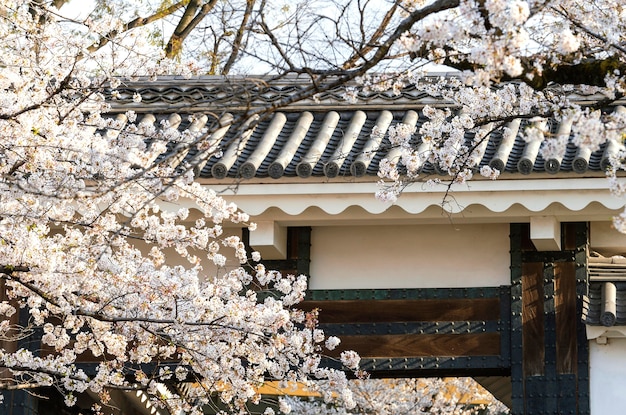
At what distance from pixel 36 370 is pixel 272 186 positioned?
6.50 feet

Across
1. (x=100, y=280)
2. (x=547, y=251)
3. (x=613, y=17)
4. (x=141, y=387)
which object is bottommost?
(x=141, y=387)

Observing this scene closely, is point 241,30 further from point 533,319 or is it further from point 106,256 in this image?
point 533,319

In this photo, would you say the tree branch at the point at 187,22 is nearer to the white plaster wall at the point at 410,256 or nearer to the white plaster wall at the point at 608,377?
the white plaster wall at the point at 410,256

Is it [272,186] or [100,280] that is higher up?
[272,186]

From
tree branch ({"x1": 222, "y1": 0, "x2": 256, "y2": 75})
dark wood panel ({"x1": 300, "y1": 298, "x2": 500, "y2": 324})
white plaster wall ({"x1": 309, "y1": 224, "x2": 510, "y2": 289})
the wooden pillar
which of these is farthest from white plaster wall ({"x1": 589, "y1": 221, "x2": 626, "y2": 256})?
tree branch ({"x1": 222, "y1": 0, "x2": 256, "y2": 75})

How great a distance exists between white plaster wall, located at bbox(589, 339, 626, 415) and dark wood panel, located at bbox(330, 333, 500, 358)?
63 centimetres

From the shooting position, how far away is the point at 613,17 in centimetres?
536

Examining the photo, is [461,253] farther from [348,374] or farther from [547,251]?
[348,374]

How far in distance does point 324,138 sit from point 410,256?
100 centimetres

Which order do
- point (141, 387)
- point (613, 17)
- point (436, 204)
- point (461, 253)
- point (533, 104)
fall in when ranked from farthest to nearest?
point (461, 253)
point (436, 204)
point (141, 387)
point (533, 104)
point (613, 17)

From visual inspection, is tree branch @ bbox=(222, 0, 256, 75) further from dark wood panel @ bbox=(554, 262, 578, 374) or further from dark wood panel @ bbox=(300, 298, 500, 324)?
dark wood panel @ bbox=(554, 262, 578, 374)

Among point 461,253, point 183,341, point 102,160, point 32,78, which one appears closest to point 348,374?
point 461,253

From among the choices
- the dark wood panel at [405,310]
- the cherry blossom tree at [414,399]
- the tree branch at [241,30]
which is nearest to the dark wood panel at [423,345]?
the dark wood panel at [405,310]

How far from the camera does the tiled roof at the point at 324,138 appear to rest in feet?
23.3
